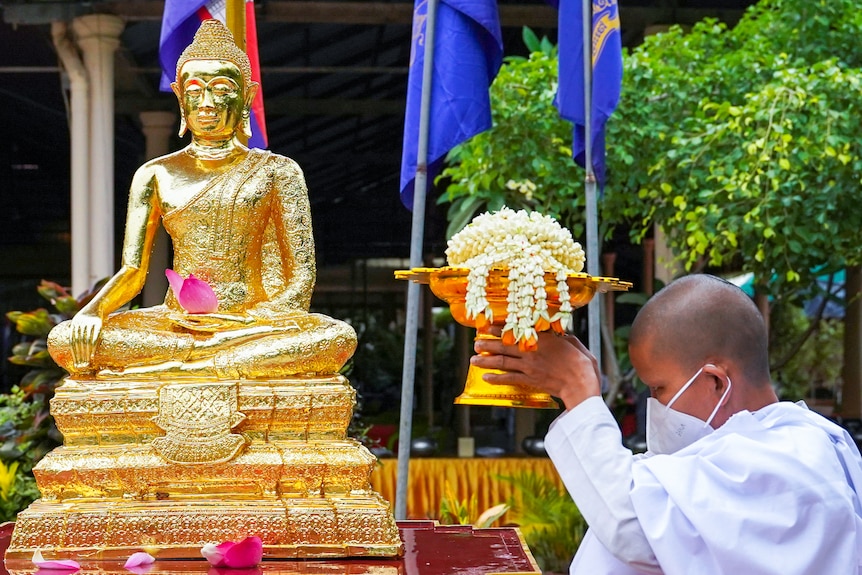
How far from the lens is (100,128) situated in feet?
28.1

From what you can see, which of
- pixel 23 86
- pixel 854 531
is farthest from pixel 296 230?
pixel 23 86

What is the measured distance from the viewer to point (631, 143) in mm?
6660

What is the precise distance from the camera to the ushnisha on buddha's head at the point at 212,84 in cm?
425

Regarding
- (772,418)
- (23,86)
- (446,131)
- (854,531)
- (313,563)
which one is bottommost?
(313,563)

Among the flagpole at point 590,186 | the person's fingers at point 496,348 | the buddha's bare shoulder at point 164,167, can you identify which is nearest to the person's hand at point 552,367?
the person's fingers at point 496,348

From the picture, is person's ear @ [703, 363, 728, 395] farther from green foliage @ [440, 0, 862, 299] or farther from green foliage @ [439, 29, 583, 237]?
green foliage @ [439, 29, 583, 237]

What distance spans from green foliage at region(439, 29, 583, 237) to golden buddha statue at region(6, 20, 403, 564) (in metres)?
2.58

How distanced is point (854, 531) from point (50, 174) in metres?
15.6

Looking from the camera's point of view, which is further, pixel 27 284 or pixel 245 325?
pixel 27 284

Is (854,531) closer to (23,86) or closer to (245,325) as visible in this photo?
(245,325)

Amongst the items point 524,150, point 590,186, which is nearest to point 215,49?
point 590,186

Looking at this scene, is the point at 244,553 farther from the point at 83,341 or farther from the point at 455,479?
the point at 455,479

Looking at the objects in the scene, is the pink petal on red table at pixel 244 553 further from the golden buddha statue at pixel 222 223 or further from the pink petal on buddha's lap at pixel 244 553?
the golden buddha statue at pixel 222 223

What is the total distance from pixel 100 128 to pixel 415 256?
463cm
